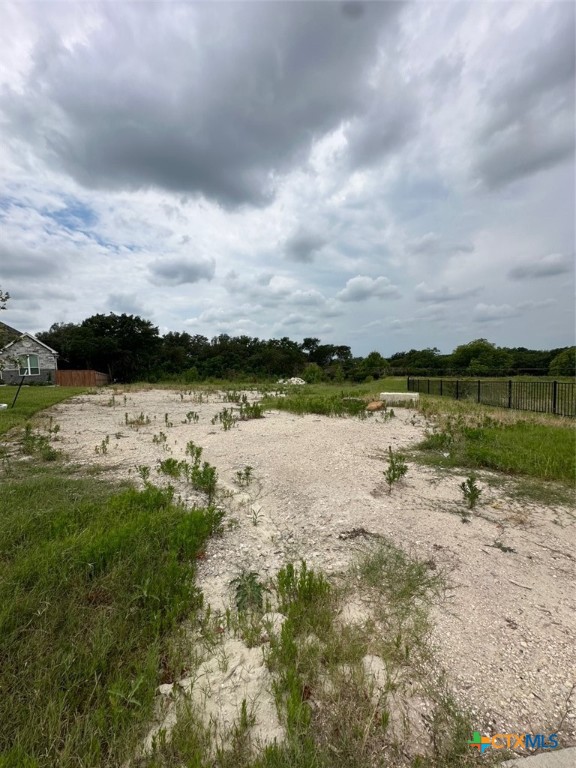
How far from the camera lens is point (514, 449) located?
6.13 m

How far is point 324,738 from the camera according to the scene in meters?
1.53

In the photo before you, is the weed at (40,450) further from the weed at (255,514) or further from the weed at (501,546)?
the weed at (501,546)

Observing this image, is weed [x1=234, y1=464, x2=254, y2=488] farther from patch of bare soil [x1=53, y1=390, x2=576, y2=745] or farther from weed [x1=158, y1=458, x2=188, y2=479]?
weed [x1=158, y1=458, x2=188, y2=479]

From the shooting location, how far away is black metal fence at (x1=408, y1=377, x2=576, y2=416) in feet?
34.1

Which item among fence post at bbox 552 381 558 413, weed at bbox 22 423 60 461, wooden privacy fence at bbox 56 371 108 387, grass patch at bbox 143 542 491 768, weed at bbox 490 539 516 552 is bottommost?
weed at bbox 490 539 516 552

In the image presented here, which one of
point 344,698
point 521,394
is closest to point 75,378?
point 521,394

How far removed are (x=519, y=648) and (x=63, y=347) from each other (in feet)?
149

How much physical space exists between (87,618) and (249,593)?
100cm

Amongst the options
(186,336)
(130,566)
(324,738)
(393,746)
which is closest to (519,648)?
(393,746)

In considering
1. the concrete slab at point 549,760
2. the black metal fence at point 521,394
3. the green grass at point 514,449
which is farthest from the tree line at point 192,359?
the concrete slab at point 549,760

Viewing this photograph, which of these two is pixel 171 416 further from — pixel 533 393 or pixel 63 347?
pixel 63 347

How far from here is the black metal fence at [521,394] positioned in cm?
1040

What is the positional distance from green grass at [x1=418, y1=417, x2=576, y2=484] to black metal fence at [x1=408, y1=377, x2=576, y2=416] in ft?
9.16

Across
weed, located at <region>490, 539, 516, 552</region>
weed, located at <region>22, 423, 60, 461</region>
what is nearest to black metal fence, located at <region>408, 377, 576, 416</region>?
weed, located at <region>490, 539, 516, 552</region>
